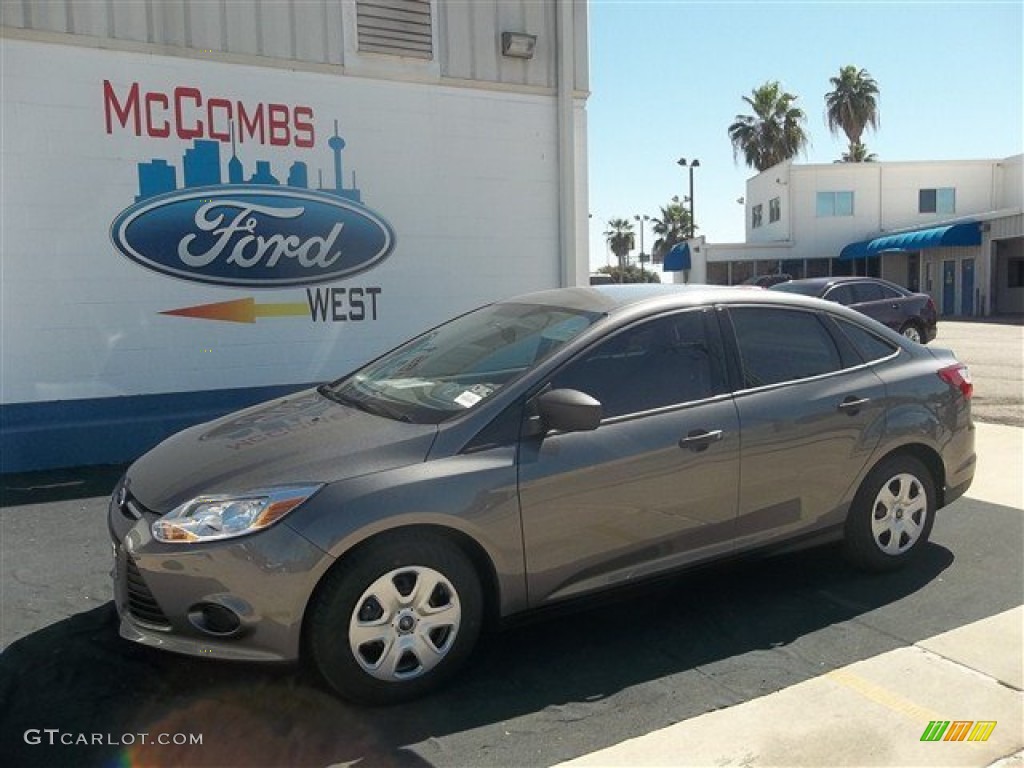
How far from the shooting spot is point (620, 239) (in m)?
102

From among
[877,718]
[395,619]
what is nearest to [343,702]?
[395,619]

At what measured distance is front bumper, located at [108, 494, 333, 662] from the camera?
2.96 m

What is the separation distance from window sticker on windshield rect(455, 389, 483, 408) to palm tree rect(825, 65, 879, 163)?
4869 cm

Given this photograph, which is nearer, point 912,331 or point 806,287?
point 806,287

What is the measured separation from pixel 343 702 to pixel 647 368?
6.26 ft

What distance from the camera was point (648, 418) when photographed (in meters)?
3.67

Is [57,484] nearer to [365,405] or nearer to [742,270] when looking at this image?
[365,405]

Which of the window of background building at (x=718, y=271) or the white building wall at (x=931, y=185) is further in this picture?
the window of background building at (x=718, y=271)

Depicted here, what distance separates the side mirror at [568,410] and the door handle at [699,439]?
523 mm

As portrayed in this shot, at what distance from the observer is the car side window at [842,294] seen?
13812 mm

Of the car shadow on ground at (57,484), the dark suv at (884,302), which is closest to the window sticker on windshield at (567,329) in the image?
the car shadow on ground at (57,484)

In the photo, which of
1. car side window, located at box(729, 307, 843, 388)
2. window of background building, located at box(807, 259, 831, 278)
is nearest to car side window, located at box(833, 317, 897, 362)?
car side window, located at box(729, 307, 843, 388)

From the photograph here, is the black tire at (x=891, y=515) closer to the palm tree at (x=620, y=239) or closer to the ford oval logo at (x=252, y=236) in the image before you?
the ford oval logo at (x=252, y=236)

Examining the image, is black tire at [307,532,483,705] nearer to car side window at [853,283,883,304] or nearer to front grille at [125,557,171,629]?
front grille at [125,557,171,629]
